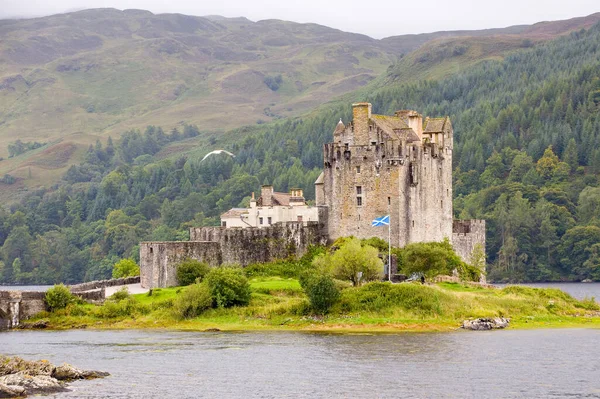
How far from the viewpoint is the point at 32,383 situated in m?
55.2

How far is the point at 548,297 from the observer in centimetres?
8650

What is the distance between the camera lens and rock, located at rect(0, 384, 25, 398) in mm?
53144

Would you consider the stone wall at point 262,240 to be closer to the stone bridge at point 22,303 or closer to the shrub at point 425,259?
the shrub at point 425,259

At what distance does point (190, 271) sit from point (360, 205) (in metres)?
13.7

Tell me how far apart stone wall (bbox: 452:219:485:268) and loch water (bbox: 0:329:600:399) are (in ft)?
74.1

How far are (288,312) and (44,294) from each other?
17233mm

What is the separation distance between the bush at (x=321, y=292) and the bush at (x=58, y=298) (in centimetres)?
1675

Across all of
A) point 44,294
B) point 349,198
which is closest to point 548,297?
point 349,198

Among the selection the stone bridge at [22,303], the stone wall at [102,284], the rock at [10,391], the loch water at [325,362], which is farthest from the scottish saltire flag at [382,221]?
the rock at [10,391]

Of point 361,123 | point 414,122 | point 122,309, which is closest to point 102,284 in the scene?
point 122,309

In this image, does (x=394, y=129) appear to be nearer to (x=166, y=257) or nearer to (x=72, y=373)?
(x=166, y=257)

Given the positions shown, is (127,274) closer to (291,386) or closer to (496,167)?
(291,386)

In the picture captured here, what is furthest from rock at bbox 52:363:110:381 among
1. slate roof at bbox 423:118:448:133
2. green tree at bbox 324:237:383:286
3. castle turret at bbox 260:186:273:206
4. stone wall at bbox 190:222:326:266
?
castle turret at bbox 260:186:273:206

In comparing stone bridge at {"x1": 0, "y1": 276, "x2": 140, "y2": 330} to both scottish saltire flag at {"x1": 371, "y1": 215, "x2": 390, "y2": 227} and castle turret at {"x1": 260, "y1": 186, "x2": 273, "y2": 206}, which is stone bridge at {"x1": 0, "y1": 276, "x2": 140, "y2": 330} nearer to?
scottish saltire flag at {"x1": 371, "y1": 215, "x2": 390, "y2": 227}
